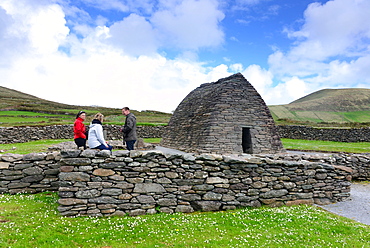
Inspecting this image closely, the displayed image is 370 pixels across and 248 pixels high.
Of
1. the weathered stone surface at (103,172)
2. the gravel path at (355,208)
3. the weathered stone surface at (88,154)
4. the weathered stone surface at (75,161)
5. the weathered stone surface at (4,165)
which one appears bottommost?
the gravel path at (355,208)

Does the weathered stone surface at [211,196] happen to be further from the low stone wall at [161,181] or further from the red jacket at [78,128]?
the red jacket at [78,128]

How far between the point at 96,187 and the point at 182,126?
1460cm

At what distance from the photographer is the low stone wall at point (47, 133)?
26.6m

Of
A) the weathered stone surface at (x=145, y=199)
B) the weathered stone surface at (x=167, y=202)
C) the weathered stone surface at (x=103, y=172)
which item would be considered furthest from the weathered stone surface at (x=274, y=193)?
the weathered stone surface at (x=103, y=172)

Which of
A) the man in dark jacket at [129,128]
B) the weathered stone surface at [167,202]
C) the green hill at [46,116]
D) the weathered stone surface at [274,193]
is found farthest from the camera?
the green hill at [46,116]

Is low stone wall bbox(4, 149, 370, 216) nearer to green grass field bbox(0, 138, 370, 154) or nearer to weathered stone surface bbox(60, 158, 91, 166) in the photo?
weathered stone surface bbox(60, 158, 91, 166)

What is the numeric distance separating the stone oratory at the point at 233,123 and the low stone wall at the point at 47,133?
1700cm

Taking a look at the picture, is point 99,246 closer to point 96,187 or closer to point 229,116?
point 96,187

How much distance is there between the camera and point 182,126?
20891 millimetres

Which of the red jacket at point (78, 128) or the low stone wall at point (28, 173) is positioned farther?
the red jacket at point (78, 128)

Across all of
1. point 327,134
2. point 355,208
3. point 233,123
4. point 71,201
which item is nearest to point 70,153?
point 71,201

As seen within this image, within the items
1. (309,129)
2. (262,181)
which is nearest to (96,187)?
(262,181)

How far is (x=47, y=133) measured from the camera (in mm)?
29672

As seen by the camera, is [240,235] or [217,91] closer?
[240,235]
